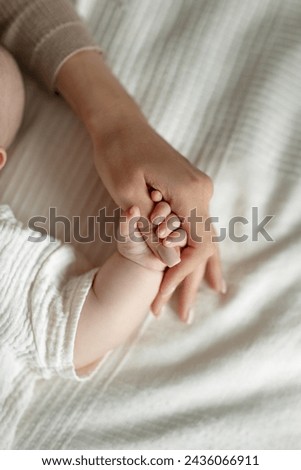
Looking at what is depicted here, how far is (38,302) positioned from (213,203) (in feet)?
1.08

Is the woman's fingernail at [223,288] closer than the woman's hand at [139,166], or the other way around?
the woman's hand at [139,166]

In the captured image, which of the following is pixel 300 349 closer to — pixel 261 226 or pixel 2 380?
pixel 261 226

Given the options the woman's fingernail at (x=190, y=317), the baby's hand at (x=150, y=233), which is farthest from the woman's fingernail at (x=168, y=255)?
the woman's fingernail at (x=190, y=317)

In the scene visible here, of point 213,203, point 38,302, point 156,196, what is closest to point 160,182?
point 156,196

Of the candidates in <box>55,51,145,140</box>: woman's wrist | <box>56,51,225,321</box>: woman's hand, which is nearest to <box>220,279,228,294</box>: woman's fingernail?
<box>56,51,225,321</box>: woman's hand

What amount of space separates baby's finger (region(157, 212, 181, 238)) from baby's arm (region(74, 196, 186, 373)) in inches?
2.1

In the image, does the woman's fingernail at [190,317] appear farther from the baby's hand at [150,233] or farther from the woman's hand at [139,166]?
the baby's hand at [150,233]

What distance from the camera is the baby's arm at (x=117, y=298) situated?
3.08ft

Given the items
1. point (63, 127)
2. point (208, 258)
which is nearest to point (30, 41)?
point (63, 127)

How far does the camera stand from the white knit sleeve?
3.14 ft

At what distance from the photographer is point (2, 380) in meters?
0.99

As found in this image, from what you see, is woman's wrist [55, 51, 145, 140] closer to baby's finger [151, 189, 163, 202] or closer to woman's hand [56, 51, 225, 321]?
woman's hand [56, 51, 225, 321]
